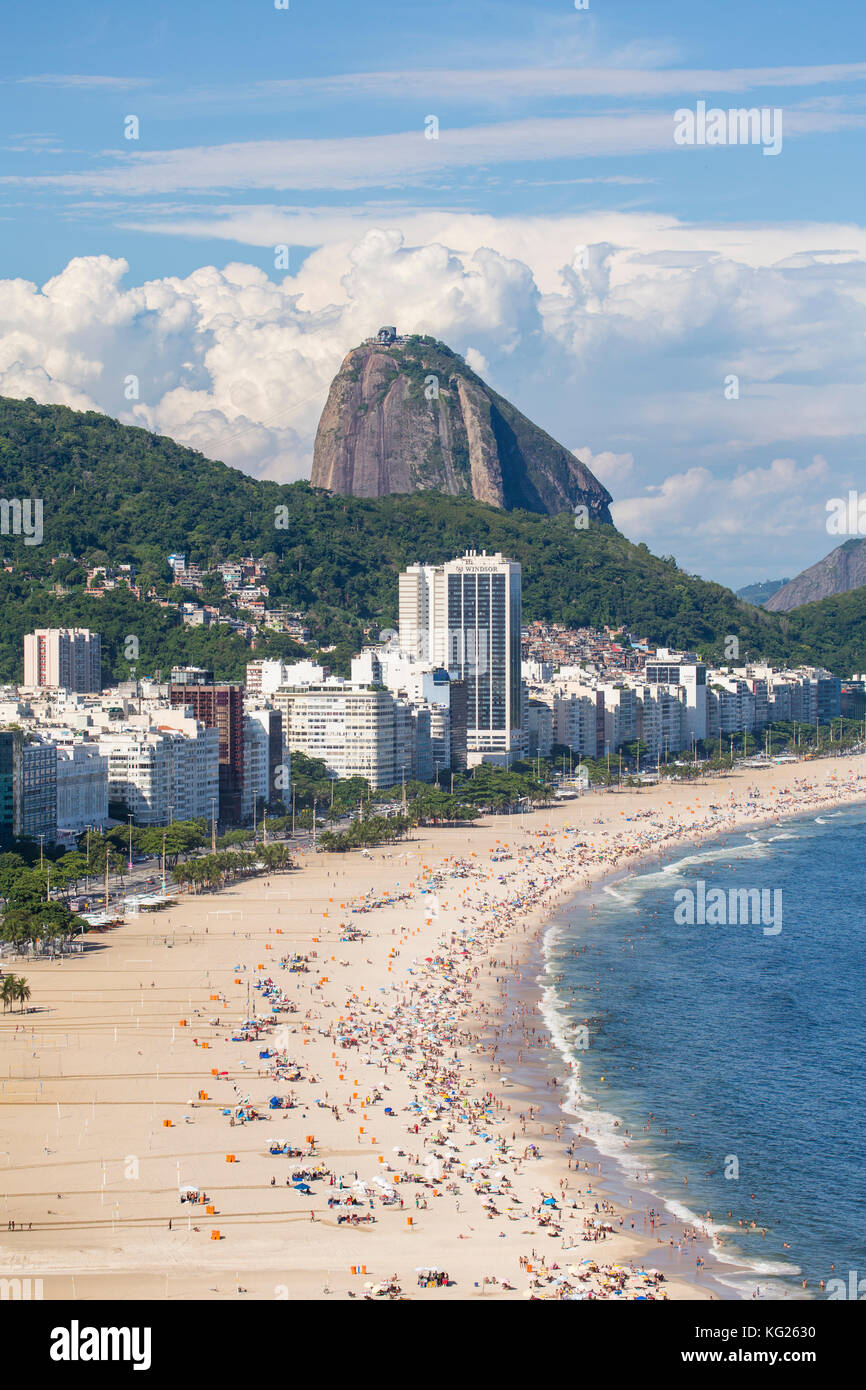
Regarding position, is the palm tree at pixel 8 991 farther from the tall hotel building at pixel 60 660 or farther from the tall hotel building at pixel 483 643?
the tall hotel building at pixel 60 660

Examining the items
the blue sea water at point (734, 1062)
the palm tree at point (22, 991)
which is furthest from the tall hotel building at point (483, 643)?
the palm tree at point (22, 991)

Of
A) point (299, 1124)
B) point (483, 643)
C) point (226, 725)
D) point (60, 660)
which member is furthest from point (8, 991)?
point (60, 660)

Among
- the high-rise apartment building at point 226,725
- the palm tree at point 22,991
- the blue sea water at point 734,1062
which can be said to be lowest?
the blue sea water at point 734,1062

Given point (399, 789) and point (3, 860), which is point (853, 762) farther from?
point (3, 860)

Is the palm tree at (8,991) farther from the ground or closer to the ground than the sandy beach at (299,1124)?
farther from the ground

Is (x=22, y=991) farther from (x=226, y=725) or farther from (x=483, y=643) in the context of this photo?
(x=483, y=643)
